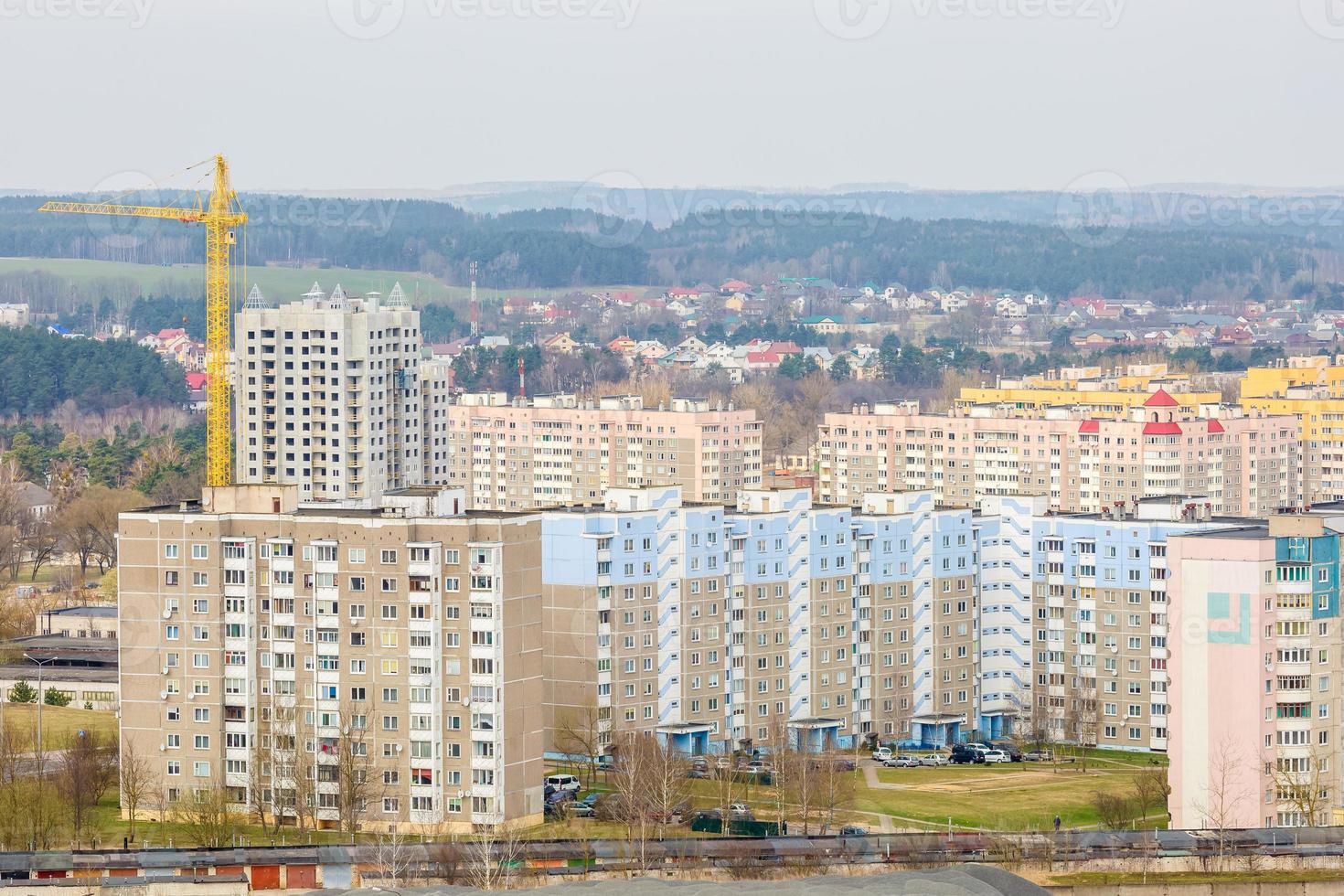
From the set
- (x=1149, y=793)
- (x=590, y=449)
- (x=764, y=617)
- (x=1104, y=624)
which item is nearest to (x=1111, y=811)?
(x=1149, y=793)

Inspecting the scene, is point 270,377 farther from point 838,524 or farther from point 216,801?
point 216,801

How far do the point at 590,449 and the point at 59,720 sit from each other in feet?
91.5

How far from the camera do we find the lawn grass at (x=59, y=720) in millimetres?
37656

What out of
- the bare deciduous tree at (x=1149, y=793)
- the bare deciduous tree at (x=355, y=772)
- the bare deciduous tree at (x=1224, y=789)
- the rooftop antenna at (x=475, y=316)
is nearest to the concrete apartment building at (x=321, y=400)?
the bare deciduous tree at (x=355, y=772)

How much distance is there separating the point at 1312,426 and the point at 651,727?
107 ft

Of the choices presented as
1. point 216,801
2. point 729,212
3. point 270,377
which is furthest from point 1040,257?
point 216,801

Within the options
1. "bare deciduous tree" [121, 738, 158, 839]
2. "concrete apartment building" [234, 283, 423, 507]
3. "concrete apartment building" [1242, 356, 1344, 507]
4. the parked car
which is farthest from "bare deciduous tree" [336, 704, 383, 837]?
"concrete apartment building" [1242, 356, 1344, 507]

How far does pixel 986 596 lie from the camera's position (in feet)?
138

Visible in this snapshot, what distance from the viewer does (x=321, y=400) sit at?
5750cm

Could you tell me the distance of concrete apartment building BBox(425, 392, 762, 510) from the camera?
2552 inches

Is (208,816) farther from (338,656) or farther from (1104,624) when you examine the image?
(1104,624)

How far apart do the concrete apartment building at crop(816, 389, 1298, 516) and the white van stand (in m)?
24.8

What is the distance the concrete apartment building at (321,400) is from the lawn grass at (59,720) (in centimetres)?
1682

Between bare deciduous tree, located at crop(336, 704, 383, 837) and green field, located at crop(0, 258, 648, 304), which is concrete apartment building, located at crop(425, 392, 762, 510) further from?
green field, located at crop(0, 258, 648, 304)
